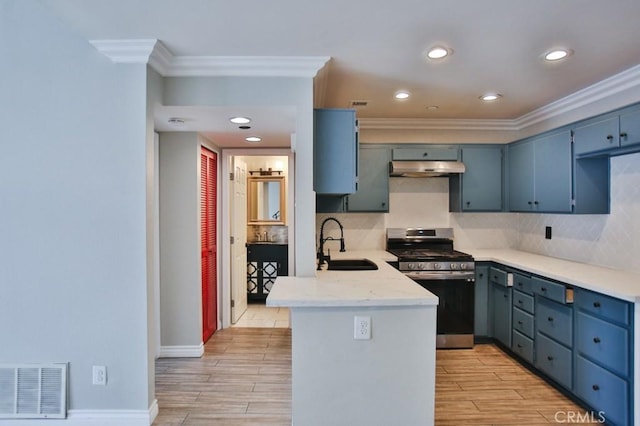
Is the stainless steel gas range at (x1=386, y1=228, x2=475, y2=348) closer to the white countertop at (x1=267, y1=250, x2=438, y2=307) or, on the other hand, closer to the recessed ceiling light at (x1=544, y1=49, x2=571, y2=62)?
the white countertop at (x1=267, y1=250, x2=438, y2=307)

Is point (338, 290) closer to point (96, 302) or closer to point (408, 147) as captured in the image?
point (96, 302)

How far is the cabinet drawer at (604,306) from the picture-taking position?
2.13m

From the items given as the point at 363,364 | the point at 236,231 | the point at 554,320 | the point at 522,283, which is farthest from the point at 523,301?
the point at 236,231

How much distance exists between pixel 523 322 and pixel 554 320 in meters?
0.42

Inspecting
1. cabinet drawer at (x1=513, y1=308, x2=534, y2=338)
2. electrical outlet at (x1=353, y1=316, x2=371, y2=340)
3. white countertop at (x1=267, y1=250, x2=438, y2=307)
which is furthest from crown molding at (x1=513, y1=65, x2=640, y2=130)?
electrical outlet at (x1=353, y1=316, x2=371, y2=340)

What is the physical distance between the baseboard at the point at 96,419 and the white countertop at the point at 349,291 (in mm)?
1175

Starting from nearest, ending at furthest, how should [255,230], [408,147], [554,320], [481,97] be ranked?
[554,320], [481,97], [408,147], [255,230]

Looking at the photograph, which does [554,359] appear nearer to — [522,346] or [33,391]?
[522,346]

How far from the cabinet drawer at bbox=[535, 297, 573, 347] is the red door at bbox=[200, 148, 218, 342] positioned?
3092mm

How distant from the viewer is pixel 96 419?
2.22 metres

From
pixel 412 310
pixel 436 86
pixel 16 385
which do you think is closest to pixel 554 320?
pixel 412 310

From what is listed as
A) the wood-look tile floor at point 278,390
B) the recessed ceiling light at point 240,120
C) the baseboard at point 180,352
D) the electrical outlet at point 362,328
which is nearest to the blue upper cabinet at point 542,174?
the wood-look tile floor at point 278,390

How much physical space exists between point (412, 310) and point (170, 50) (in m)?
2.15

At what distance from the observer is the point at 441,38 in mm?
2094
